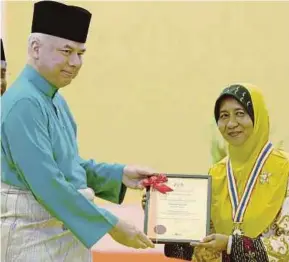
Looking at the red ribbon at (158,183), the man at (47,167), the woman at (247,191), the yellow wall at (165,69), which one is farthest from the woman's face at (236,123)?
the yellow wall at (165,69)

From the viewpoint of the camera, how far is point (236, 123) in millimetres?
→ 2668

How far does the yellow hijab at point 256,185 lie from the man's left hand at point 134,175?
376mm

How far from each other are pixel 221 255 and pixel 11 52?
2264 millimetres

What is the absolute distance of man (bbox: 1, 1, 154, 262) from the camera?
1998 millimetres

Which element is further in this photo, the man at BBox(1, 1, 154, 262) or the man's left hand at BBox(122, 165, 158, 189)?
the man's left hand at BBox(122, 165, 158, 189)

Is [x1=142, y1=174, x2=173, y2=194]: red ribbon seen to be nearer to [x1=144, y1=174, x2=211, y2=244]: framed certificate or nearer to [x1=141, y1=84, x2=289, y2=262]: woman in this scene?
[x1=144, y1=174, x2=211, y2=244]: framed certificate

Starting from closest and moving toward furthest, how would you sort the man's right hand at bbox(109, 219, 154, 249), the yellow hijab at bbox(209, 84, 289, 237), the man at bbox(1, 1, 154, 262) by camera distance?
1. the man at bbox(1, 1, 154, 262)
2. the man's right hand at bbox(109, 219, 154, 249)
3. the yellow hijab at bbox(209, 84, 289, 237)

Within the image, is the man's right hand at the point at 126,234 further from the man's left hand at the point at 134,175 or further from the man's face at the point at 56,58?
the man's face at the point at 56,58

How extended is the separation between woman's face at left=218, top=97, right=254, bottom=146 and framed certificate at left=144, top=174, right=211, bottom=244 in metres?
0.27

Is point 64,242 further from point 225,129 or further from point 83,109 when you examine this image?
point 83,109

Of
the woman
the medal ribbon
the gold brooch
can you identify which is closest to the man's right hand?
the woman

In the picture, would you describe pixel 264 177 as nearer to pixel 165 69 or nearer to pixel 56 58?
pixel 56 58

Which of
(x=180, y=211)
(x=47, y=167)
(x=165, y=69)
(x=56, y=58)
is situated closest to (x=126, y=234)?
(x=47, y=167)

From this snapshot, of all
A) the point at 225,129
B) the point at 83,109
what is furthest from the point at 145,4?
the point at 225,129
